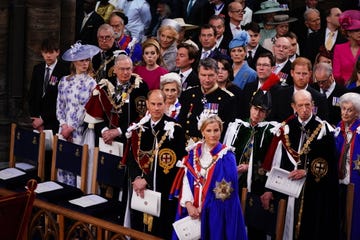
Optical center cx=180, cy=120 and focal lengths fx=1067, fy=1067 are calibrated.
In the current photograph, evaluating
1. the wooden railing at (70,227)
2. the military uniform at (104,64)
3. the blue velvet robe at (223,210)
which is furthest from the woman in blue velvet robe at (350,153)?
the military uniform at (104,64)

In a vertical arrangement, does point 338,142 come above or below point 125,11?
below

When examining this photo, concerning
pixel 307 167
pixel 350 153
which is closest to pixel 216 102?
pixel 307 167

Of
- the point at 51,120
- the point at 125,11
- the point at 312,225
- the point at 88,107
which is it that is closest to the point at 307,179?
the point at 312,225

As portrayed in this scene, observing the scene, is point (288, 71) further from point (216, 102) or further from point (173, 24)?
point (173, 24)

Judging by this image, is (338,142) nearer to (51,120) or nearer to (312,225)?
(312,225)

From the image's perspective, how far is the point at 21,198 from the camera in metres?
7.43

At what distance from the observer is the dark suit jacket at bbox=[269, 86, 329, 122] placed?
9688 millimetres

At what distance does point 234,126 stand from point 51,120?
8.37 feet

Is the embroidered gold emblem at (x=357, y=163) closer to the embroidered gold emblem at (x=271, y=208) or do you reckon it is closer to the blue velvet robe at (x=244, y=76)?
the embroidered gold emblem at (x=271, y=208)

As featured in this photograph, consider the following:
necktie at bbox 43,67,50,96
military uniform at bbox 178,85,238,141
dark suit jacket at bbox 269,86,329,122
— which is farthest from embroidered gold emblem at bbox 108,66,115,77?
dark suit jacket at bbox 269,86,329,122

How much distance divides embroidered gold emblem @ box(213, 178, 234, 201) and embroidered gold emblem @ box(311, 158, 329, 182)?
868mm

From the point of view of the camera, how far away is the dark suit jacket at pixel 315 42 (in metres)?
→ 12.1

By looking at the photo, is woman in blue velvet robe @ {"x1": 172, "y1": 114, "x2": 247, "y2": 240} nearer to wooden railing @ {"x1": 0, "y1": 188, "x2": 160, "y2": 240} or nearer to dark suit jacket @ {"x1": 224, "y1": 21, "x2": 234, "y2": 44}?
wooden railing @ {"x1": 0, "y1": 188, "x2": 160, "y2": 240}

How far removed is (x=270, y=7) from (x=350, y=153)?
13.3ft
